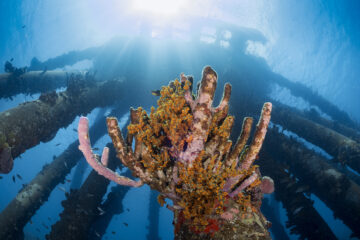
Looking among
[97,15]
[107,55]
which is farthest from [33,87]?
[97,15]

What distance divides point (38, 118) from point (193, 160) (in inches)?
219

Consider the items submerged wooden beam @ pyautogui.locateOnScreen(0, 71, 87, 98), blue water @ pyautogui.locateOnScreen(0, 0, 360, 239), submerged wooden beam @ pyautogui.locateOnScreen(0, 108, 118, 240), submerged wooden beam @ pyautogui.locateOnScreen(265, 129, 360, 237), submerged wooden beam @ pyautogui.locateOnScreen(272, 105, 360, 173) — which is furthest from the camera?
blue water @ pyautogui.locateOnScreen(0, 0, 360, 239)

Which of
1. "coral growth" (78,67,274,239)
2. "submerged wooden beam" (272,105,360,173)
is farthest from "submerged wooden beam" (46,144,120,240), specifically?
"submerged wooden beam" (272,105,360,173)

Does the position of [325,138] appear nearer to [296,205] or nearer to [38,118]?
[296,205]

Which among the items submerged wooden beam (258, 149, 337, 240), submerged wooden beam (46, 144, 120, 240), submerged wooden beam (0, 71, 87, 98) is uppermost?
submerged wooden beam (258, 149, 337, 240)

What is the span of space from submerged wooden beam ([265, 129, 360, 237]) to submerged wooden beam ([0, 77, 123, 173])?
8205 mm

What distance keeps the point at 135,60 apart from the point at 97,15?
3606 centimetres

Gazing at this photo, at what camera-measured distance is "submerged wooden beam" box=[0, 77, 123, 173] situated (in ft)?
14.7

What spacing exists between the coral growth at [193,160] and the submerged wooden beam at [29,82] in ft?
31.4

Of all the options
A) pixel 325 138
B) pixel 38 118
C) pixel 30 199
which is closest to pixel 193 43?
pixel 325 138

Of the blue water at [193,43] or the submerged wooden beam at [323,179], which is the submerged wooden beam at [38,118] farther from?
the submerged wooden beam at [323,179]

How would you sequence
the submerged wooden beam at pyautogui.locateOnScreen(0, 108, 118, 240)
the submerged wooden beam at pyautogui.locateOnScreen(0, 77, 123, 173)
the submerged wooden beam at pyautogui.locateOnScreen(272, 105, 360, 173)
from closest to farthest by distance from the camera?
the submerged wooden beam at pyautogui.locateOnScreen(0, 77, 123, 173)
the submerged wooden beam at pyautogui.locateOnScreen(272, 105, 360, 173)
the submerged wooden beam at pyautogui.locateOnScreen(0, 108, 118, 240)

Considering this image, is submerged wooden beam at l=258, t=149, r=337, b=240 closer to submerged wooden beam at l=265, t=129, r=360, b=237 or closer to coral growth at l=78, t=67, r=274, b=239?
submerged wooden beam at l=265, t=129, r=360, b=237

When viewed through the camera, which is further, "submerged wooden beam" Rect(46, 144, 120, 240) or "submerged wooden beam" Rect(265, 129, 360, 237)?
"submerged wooden beam" Rect(46, 144, 120, 240)
